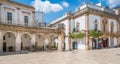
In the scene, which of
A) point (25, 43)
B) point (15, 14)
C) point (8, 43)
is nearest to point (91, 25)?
point (25, 43)

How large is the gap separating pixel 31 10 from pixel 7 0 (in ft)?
15.4

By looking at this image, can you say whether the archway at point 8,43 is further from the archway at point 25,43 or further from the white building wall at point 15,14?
the white building wall at point 15,14

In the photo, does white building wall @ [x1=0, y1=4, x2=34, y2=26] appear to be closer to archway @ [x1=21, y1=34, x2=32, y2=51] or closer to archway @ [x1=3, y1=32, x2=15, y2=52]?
archway @ [x1=3, y1=32, x2=15, y2=52]

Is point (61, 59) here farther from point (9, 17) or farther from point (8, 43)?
point (8, 43)

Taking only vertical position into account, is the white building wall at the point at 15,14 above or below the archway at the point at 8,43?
above

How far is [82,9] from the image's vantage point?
31453 mm

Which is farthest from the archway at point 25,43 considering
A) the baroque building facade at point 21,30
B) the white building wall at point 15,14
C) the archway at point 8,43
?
the white building wall at point 15,14

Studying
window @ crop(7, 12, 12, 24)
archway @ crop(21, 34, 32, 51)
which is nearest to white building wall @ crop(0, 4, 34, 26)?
window @ crop(7, 12, 12, 24)

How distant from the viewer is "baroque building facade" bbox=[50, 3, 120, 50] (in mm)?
30234

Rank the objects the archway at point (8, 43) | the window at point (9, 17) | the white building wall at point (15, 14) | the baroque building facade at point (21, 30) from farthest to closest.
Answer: the archway at point (8, 43)
the window at point (9, 17)
the white building wall at point (15, 14)
the baroque building facade at point (21, 30)

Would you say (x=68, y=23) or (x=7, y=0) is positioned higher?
(x=7, y=0)

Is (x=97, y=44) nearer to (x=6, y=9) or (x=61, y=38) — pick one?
(x=61, y=38)

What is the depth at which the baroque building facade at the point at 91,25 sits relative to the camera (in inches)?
1190

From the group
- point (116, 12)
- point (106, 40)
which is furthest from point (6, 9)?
point (116, 12)
